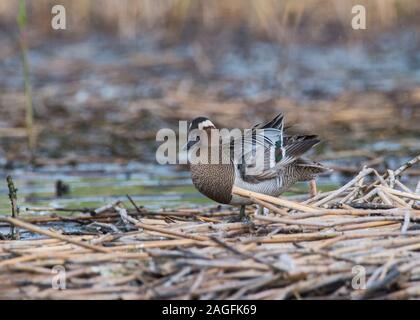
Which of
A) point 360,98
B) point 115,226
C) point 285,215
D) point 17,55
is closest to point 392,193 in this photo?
point 285,215

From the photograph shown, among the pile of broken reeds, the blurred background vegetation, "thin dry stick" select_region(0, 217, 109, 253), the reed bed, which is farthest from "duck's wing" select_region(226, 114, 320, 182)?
the reed bed

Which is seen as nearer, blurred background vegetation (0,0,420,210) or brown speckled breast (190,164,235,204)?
brown speckled breast (190,164,235,204)

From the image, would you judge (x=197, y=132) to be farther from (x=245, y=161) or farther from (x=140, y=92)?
(x=140, y=92)

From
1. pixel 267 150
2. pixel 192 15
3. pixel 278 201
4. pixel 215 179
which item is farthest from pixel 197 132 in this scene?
pixel 192 15

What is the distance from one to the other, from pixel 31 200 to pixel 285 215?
339cm

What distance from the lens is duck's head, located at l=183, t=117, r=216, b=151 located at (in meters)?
6.18

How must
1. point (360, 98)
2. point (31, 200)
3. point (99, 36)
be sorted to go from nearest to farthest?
point (31, 200)
point (360, 98)
point (99, 36)

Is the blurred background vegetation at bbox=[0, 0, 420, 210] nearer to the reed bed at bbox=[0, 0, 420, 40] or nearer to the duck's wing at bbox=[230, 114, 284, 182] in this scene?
the reed bed at bbox=[0, 0, 420, 40]

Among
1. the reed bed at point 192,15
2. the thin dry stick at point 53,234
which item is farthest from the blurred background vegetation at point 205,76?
the thin dry stick at point 53,234

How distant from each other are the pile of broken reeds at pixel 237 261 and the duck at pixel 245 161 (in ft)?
2.83

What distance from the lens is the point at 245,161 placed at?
20.4ft

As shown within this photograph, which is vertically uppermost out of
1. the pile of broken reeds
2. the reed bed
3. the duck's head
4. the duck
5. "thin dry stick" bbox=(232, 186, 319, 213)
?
the reed bed
